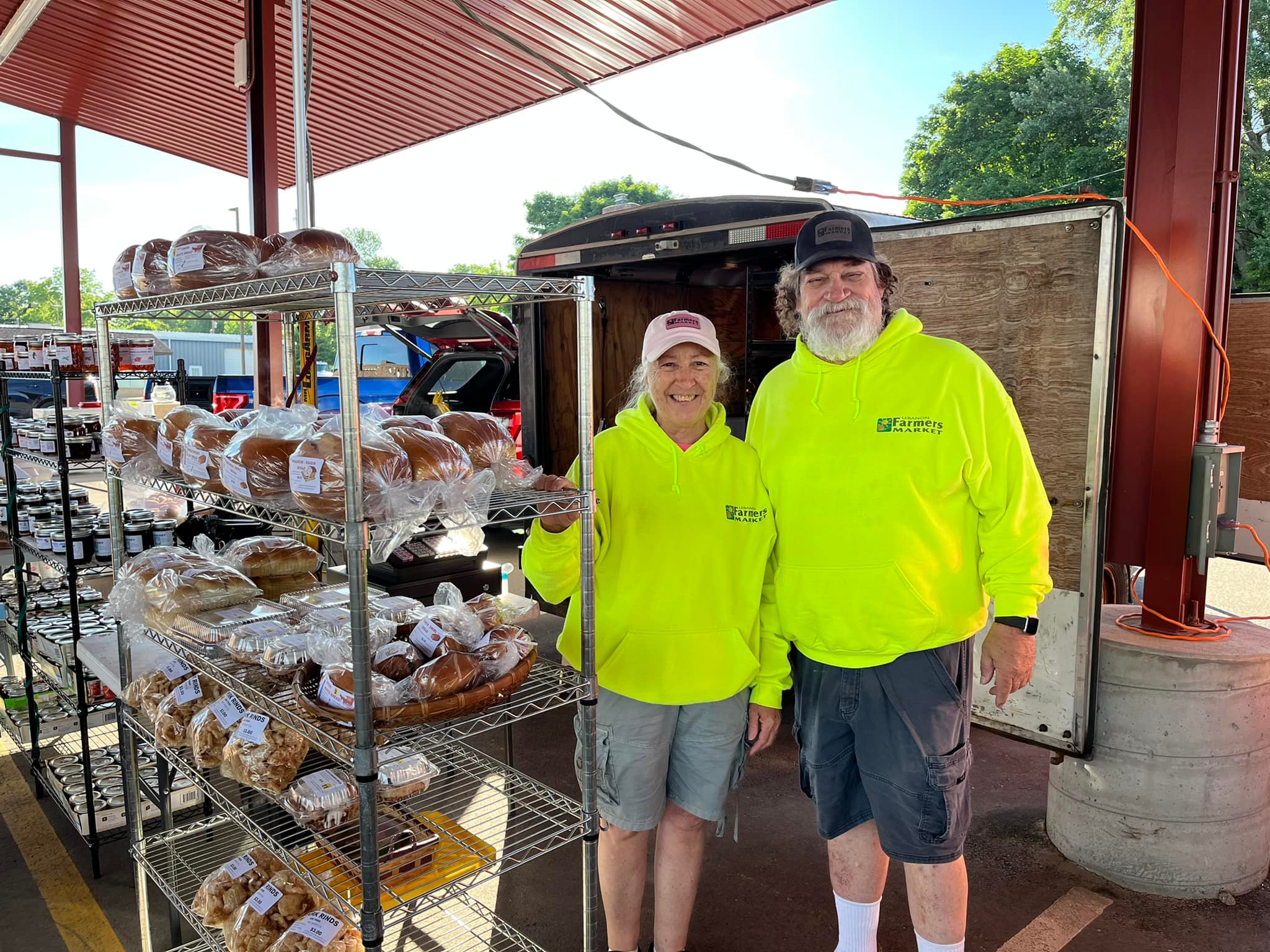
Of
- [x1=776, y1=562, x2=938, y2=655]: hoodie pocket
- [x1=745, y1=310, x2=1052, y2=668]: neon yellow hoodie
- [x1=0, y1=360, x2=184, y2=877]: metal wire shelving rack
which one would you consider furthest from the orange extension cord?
[x1=0, y1=360, x2=184, y2=877]: metal wire shelving rack

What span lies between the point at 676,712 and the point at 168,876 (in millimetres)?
1595

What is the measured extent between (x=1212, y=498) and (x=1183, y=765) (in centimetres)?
84

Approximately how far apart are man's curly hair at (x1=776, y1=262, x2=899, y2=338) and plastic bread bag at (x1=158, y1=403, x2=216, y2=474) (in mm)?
1561

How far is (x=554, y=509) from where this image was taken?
184 cm

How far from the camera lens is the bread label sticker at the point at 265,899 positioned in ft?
6.59

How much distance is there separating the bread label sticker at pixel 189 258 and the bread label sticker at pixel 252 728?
1060 mm

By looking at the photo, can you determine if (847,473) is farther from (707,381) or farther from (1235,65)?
(1235,65)

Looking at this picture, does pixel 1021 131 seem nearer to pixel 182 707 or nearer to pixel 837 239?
pixel 837 239

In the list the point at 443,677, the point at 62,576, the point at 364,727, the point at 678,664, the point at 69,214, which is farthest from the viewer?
the point at 69,214

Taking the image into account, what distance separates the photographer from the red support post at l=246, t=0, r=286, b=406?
5562 mm

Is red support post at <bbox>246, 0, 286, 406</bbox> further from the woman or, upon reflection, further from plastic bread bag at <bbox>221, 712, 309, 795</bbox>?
the woman

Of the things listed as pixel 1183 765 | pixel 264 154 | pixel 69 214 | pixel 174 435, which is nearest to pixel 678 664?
pixel 174 435

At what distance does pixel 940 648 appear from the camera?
6.76ft

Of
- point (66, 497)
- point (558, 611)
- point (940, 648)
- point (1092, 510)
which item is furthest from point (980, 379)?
point (558, 611)
